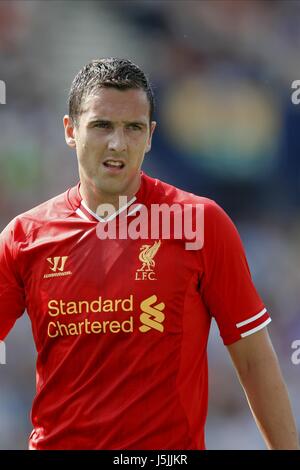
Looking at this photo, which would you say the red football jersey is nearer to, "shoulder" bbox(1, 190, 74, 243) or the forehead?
"shoulder" bbox(1, 190, 74, 243)

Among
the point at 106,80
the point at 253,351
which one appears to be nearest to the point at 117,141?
the point at 106,80

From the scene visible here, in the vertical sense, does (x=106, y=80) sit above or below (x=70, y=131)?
above

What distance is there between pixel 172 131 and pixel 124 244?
132 inches

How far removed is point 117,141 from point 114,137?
3cm

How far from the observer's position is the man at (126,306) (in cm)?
279

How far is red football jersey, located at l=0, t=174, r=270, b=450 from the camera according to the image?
2789 millimetres

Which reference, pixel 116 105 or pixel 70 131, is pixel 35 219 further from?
pixel 116 105

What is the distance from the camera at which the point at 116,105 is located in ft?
9.59

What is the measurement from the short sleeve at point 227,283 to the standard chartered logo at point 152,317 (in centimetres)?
18

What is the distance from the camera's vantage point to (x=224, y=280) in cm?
287

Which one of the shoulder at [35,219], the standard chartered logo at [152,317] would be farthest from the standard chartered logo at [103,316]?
the shoulder at [35,219]

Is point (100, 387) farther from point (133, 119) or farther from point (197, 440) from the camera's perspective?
point (133, 119)

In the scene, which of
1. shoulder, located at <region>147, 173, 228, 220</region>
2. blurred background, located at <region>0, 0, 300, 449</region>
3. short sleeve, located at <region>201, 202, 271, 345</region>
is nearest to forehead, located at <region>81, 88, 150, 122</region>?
shoulder, located at <region>147, 173, 228, 220</region>

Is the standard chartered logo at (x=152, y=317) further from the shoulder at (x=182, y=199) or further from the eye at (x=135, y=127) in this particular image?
the eye at (x=135, y=127)
